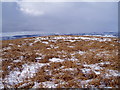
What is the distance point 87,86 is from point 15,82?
4.42m

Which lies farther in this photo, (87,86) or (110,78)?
(110,78)

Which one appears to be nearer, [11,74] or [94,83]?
[94,83]

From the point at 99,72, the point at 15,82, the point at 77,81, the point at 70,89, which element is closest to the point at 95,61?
the point at 99,72

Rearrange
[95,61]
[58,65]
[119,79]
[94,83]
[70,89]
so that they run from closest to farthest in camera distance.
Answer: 1. [70,89]
2. [94,83]
3. [119,79]
4. [58,65]
5. [95,61]

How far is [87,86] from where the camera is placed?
22.8 feet

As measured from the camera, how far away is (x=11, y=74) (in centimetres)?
922

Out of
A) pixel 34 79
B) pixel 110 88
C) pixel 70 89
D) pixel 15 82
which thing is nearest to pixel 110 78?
pixel 110 88

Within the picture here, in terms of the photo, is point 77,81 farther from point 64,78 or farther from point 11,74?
point 11,74

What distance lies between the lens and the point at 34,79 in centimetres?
801

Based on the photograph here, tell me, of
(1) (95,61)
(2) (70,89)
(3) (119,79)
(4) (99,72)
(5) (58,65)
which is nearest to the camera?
(2) (70,89)

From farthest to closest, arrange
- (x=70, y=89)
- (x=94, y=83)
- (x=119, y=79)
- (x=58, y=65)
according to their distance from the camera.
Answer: (x=58, y=65), (x=119, y=79), (x=94, y=83), (x=70, y=89)

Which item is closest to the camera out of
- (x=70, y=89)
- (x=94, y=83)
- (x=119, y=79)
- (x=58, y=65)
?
(x=70, y=89)

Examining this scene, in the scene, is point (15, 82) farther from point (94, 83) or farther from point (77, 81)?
point (94, 83)

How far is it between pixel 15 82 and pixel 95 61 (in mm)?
7410
